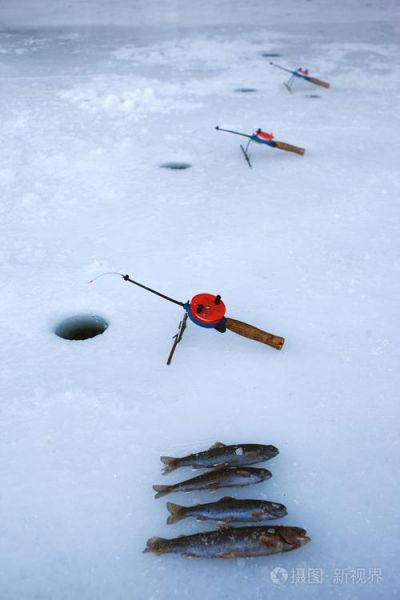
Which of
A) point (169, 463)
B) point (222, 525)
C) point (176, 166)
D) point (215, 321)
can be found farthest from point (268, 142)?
point (222, 525)

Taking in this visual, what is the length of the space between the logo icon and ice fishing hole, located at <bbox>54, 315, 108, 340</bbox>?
5.99 ft

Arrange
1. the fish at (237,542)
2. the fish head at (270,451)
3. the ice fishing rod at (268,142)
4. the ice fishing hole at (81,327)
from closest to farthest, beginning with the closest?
the fish at (237,542)
the fish head at (270,451)
the ice fishing hole at (81,327)
the ice fishing rod at (268,142)

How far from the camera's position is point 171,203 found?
14.6 feet

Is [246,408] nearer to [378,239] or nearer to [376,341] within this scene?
[376,341]

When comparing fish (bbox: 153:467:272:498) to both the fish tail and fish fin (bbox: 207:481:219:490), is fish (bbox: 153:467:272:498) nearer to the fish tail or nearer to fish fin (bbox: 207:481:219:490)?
fish fin (bbox: 207:481:219:490)

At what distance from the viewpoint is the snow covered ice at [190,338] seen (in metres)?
1.88

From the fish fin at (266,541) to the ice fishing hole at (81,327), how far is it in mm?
1752

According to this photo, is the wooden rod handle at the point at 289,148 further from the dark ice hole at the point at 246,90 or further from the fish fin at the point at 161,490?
the fish fin at the point at 161,490

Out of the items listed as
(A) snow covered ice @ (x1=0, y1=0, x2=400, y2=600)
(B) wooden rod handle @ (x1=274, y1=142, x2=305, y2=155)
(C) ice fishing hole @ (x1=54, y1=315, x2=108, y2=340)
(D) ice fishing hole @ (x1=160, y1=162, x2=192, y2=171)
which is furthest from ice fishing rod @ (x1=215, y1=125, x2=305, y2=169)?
(C) ice fishing hole @ (x1=54, y1=315, x2=108, y2=340)

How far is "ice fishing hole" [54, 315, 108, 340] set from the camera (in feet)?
10.0

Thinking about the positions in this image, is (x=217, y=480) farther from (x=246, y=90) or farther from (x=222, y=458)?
(x=246, y=90)

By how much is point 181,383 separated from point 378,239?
240cm

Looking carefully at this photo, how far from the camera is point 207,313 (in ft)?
8.56

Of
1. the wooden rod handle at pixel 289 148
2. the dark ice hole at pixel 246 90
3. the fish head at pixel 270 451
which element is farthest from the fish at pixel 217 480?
the dark ice hole at pixel 246 90
